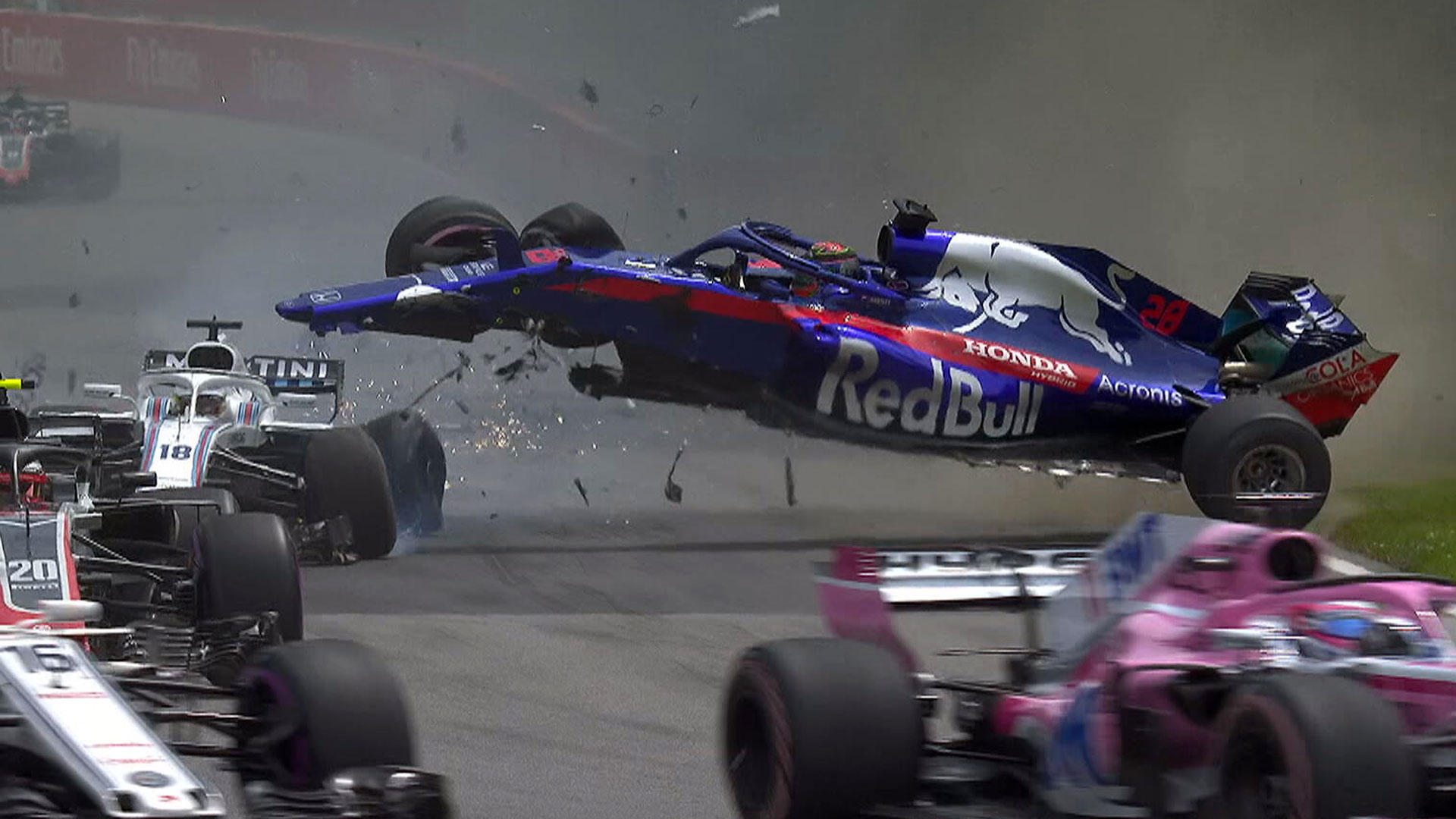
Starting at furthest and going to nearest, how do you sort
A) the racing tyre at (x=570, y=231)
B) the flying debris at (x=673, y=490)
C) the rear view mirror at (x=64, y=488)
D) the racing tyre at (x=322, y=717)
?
the flying debris at (x=673, y=490), the racing tyre at (x=570, y=231), the rear view mirror at (x=64, y=488), the racing tyre at (x=322, y=717)

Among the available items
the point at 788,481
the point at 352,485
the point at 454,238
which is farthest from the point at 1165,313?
the point at 352,485

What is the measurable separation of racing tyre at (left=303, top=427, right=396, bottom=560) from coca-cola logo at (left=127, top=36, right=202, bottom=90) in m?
7.62

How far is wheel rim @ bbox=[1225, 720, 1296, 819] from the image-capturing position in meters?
5.52

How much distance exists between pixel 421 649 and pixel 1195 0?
12.0 m

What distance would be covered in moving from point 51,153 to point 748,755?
14.1 meters

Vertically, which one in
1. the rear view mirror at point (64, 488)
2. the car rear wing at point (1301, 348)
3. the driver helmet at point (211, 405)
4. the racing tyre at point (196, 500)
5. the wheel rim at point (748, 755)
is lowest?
the wheel rim at point (748, 755)

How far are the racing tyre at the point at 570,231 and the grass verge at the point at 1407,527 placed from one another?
5076 mm

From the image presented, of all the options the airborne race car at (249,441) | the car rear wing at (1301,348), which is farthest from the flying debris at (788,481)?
the airborne race car at (249,441)

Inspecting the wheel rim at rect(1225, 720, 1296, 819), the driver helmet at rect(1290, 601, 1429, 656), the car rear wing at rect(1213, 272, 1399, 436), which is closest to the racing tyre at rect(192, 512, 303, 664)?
the driver helmet at rect(1290, 601, 1429, 656)

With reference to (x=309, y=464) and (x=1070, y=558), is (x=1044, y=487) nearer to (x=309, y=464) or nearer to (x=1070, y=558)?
(x=309, y=464)

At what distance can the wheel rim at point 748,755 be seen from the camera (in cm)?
675

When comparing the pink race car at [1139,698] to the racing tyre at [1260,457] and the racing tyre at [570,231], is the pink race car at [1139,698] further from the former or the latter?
the racing tyre at [570,231]

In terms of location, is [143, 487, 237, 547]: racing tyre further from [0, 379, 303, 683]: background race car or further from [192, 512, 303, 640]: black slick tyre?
[192, 512, 303, 640]: black slick tyre

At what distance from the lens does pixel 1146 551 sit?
6.92 meters
